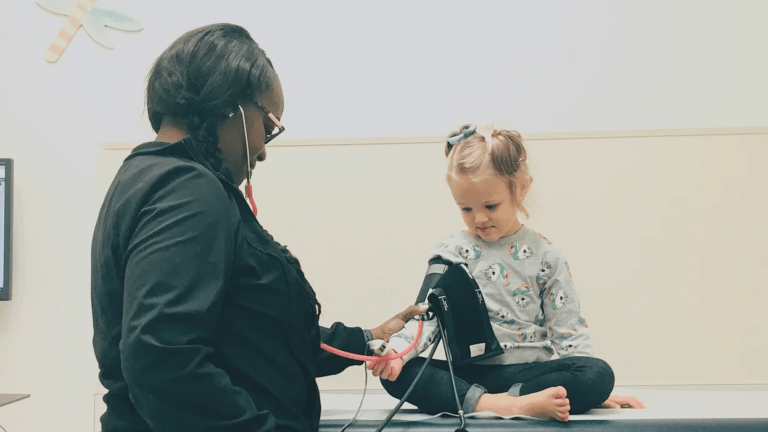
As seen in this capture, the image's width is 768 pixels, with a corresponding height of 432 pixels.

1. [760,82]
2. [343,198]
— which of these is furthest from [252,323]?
[760,82]

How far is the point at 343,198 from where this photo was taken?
1897 mm

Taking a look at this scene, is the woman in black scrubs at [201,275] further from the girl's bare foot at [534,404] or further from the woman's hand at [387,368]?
the girl's bare foot at [534,404]

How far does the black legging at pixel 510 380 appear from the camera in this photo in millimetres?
1136

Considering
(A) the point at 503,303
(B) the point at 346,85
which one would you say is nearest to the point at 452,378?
(A) the point at 503,303

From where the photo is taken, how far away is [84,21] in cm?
205

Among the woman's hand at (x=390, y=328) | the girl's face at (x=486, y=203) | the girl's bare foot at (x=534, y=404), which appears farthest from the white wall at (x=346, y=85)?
the girl's bare foot at (x=534, y=404)

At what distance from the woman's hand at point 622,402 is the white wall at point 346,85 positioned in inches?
38.0

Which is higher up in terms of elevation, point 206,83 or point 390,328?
point 206,83

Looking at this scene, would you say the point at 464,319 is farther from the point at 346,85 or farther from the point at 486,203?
the point at 346,85

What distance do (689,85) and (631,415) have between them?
4.14 feet

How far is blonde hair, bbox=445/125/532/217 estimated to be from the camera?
133 centimetres

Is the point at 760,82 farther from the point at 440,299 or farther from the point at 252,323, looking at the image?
the point at 252,323

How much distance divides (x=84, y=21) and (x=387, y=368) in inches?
63.8

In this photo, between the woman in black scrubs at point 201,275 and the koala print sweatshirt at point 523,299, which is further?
the koala print sweatshirt at point 523,299
